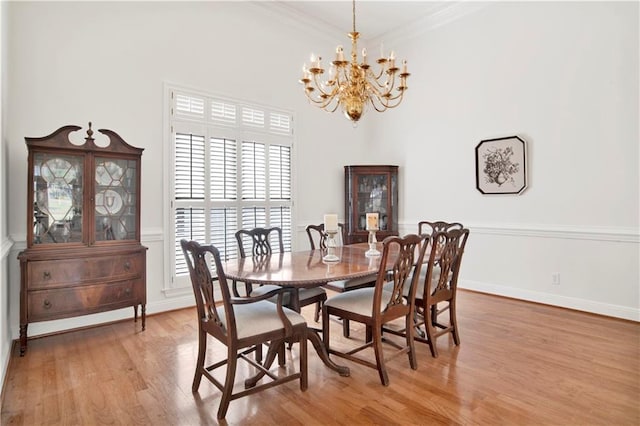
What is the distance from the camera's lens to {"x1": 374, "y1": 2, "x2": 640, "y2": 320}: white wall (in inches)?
148

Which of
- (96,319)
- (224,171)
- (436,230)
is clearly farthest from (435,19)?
(96,319)

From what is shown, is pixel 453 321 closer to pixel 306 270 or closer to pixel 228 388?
pixel 306 270

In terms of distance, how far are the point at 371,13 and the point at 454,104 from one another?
5.71ft

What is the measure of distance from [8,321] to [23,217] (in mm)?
892

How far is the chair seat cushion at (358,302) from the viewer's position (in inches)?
99.4

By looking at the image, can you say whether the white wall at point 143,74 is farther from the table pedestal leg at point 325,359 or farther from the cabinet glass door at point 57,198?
the table pedestal leg at point 325,359

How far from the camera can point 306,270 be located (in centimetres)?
256

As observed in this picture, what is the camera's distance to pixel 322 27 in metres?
5.46

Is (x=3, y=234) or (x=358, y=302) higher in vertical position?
(x=3, y=234)

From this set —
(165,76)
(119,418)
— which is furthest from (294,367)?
(165,76)

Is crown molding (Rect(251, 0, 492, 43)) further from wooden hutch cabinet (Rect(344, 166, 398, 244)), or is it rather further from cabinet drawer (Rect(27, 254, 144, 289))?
cabinet drawer (Rect(27, 254, 144, 289))

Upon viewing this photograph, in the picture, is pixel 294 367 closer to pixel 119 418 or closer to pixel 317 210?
pixel 119 418

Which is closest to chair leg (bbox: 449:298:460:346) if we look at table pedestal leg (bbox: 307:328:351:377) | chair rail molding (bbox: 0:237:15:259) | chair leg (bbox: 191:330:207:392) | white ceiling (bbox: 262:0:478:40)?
table pedestal leg (bbox: 307:328:351:377)

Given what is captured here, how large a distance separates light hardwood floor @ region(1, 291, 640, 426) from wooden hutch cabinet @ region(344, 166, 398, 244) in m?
2.35
